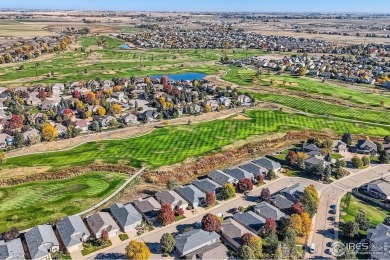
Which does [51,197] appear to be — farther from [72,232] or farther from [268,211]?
[268,211]

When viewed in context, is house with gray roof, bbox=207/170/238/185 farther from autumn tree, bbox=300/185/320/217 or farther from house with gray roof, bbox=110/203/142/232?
house with gray roof, bbox=110/203/142/232

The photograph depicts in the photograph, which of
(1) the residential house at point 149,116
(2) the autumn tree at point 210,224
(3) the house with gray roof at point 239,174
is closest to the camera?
(2) the autumn tree at point 210,224

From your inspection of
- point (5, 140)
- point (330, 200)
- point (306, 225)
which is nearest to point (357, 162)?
point (330, 200)

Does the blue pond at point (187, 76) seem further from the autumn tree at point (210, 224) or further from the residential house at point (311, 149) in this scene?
the autumn tree at point (210, 224)

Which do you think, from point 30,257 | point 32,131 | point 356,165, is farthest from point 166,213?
point 32,131

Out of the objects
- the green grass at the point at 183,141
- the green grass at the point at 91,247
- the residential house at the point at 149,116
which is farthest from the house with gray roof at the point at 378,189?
the residential house at the point at 149,116

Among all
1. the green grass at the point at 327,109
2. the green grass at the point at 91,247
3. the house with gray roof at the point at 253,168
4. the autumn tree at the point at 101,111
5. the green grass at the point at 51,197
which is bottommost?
the green grass at the point at 91,247

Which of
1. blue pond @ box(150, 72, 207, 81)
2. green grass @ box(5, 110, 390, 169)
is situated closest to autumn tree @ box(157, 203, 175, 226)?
green grass @ box(5, 110, 390, 169)
